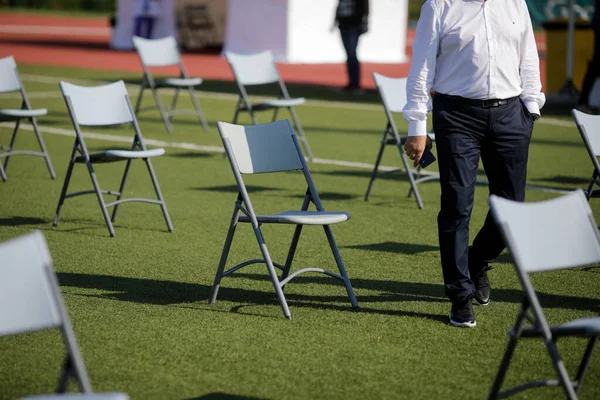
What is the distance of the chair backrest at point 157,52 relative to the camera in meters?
12.1

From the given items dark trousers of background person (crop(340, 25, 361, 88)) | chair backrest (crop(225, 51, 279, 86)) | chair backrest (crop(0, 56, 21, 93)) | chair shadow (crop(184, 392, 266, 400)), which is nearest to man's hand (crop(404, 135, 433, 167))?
chair shadow (crop(184, 392, 266, 400))

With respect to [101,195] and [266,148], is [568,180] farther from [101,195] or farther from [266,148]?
[266,148]

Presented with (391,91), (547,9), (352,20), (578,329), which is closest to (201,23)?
(547,9)

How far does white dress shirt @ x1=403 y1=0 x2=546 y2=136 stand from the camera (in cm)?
489

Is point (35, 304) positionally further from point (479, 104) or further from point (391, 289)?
point (391, 289)

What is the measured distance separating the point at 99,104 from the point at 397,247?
249 cm

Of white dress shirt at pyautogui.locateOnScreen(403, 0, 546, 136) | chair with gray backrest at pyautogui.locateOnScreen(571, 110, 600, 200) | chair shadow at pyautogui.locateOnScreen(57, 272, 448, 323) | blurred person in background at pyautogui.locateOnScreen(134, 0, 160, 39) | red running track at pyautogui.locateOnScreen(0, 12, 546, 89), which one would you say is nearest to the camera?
white dress shirt at pyautogui.locateOnScreen(403, 0, 546, 136)

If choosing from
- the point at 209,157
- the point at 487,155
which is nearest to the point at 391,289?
the point at 487,155

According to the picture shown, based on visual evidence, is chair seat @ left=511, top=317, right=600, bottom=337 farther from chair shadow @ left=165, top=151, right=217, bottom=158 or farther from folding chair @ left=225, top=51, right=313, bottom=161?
chair shadow @ left=165, top=151, right=217, bottom=158

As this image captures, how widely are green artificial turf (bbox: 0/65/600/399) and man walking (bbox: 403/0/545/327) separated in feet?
1.94

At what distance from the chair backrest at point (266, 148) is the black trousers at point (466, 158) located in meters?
0.98

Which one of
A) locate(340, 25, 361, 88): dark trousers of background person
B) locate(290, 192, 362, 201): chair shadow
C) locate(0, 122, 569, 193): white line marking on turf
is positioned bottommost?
locate(340, 25, 361, 88): dark trousers of background person

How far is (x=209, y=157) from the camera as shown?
35.7 ft

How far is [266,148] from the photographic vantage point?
5660 mm
